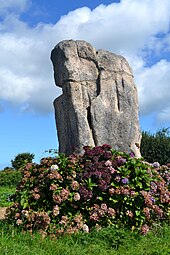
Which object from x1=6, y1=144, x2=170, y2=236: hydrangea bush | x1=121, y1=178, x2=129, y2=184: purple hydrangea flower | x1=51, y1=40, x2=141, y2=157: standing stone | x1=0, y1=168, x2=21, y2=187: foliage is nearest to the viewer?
x1=6, y1=144, x2=170, y2=236: hydrangea bush

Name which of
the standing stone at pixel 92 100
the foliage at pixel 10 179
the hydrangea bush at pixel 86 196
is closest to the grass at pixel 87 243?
the hydrangea bush at pixel 86 196

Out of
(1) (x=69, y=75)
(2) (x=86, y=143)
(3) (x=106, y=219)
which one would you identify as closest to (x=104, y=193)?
(3) (x=106, y=219)

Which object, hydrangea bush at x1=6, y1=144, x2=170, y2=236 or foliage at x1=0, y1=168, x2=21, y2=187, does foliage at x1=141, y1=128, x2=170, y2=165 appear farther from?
hydrangea bush at x1=6, y1=144, x2=170, y2=236

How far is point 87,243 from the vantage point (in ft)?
21.3

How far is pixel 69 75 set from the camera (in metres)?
10.1

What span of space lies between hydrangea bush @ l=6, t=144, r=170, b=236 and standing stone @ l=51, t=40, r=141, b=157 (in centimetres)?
210

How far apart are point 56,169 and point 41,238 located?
1.38 meters

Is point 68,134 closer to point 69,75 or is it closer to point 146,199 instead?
point 69,75

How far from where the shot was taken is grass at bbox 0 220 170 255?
19.1 ft

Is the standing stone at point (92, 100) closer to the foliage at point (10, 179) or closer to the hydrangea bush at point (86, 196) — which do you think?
the hydrangea bush at point (86, 196)

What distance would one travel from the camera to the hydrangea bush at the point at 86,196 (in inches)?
275

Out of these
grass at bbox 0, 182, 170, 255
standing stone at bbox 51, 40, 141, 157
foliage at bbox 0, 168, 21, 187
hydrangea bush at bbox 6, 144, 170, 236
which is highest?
foliage at bbox 0, 168, 21, 187

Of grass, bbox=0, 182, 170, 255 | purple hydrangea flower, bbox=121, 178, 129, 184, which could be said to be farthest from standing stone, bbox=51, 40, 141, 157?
grass, bbox=0, 182, 170, 255

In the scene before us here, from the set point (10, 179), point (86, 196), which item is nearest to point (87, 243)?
point (86, 196)
